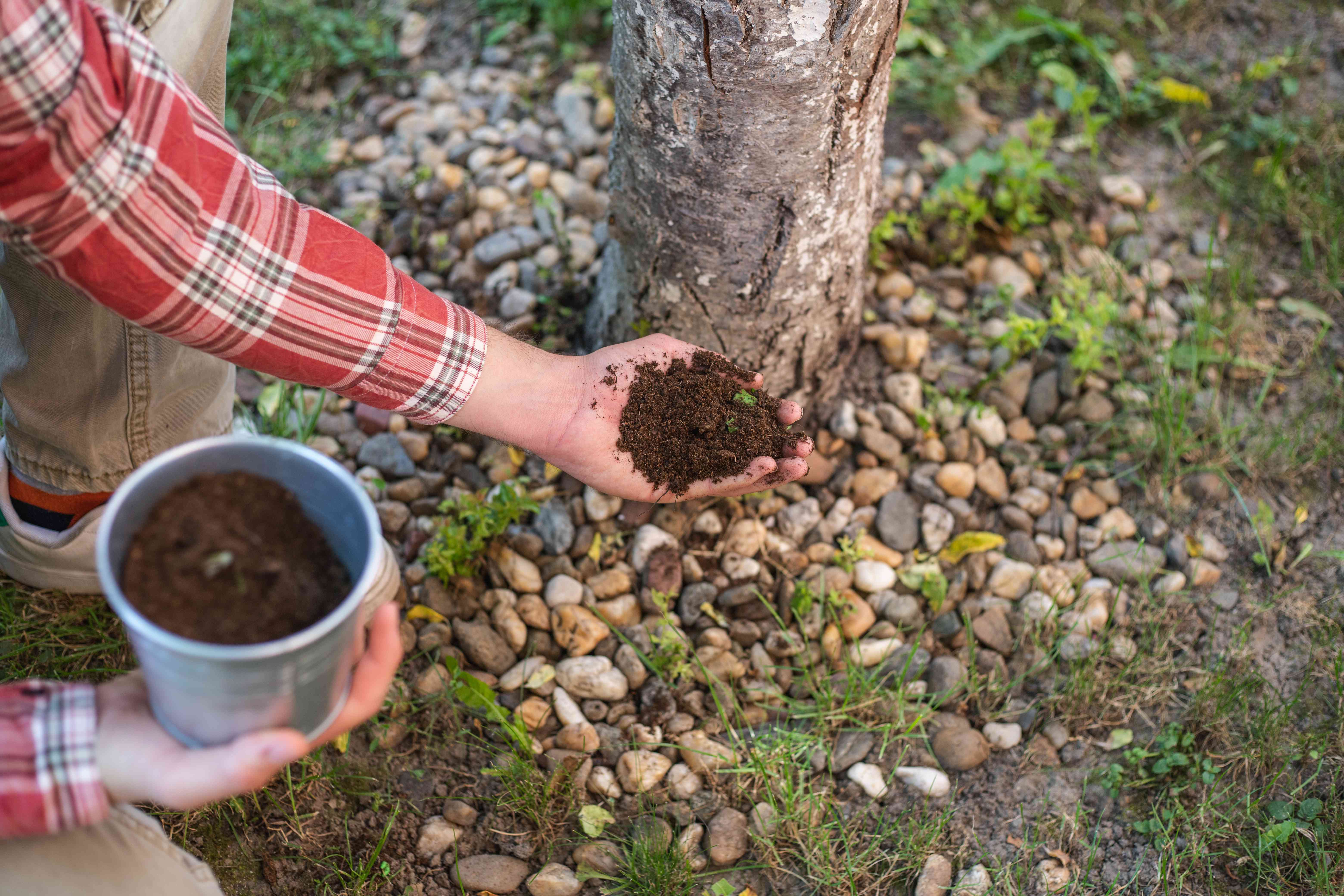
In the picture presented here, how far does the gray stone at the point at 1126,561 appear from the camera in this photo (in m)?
2.23

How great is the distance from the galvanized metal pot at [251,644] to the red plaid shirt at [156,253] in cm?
17

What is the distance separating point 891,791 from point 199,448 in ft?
4.80

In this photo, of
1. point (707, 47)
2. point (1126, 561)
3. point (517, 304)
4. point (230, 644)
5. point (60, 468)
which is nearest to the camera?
point (230, 644)

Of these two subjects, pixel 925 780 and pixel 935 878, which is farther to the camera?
pixel 925 780

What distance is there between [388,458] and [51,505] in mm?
715

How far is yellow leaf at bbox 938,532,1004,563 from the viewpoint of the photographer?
2279 millimetres

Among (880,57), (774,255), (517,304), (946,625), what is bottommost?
(946,625)

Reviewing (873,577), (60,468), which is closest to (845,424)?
(873,577)

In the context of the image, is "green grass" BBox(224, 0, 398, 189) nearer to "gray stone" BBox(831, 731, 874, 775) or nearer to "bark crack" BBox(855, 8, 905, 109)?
"bark crack" BBox(855, 8, 905, 109)

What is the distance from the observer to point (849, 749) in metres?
1.96

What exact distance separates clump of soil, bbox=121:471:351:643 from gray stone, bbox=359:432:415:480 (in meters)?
1.09

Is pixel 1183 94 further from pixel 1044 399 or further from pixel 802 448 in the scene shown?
pixel 802 448

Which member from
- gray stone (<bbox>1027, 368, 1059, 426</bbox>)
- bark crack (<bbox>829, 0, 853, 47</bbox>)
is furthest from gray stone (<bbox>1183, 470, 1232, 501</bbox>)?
bark crack (<bbox>829, 0, 853, 47</bbox>)

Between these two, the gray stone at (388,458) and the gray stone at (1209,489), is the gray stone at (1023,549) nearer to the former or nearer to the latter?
the gray stone at (1209,489)
